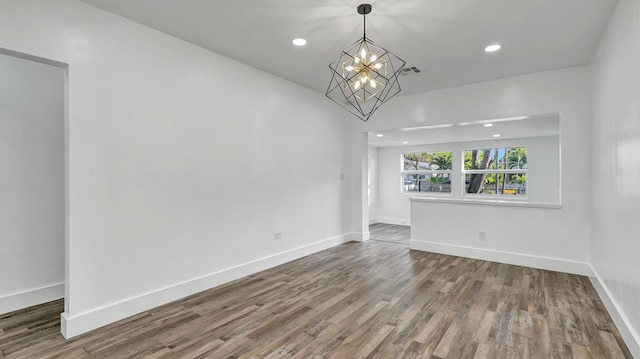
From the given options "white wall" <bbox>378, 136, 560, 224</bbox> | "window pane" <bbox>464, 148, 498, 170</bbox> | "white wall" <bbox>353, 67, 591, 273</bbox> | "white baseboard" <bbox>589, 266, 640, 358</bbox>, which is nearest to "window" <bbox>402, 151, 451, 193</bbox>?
"white wall" <bbox>378, 136, 560, 224</bbox>

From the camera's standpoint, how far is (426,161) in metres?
8.99

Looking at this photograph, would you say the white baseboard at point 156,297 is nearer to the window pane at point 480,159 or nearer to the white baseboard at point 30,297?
the white baseboard at point 30,297

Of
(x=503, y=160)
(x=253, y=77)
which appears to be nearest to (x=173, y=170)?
(x=253, y=77)

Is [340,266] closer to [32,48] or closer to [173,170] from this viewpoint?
[173,170]

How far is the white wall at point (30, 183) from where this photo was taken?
286 cm

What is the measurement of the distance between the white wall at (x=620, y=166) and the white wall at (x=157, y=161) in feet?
11.7

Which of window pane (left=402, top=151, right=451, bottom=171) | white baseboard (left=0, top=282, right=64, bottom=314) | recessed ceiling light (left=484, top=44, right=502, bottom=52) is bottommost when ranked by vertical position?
white baseboard (left=0, top=282, right=64, bottom=314)

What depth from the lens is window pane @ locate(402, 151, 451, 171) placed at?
28.8ft

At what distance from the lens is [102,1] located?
8.22 feet

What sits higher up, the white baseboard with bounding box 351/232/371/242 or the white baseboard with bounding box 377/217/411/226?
the white baseboard with bounding box 351/232/371/242

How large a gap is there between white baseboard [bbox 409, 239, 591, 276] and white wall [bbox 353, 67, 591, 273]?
0.05 feet

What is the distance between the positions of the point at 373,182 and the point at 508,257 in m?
5.03

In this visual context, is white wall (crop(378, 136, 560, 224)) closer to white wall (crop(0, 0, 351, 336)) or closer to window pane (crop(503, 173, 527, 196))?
Result: window pane (crop(503, 173, 527, 196))

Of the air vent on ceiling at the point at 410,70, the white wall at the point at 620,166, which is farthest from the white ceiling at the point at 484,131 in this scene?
the white wall at the point at 620,166
